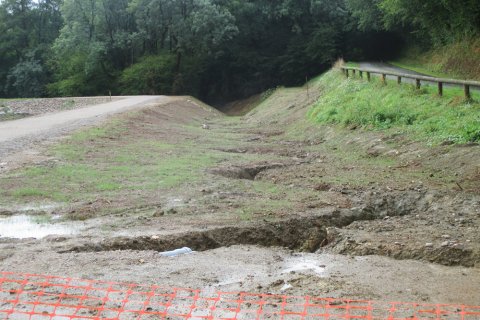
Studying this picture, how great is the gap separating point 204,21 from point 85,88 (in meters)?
14.9

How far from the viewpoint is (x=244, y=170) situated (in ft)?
47.3

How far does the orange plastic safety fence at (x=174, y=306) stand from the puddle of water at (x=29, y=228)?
245 centimetres

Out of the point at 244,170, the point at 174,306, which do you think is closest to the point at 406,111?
the point at 244,170

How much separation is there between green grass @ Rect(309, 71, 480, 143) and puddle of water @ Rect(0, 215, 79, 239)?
9381 millimetres

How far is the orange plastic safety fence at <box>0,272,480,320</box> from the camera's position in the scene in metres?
5.73

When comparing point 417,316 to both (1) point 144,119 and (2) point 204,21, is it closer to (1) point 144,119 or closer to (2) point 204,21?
(1) point 144,119

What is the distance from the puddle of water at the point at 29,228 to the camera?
8969 millimetres

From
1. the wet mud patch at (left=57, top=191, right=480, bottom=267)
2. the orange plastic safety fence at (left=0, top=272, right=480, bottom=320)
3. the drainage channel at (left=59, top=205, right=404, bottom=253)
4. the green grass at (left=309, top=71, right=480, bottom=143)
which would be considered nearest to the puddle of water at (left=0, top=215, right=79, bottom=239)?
the wet mud patch at (left=57, top=191, right=480, bottom=267)

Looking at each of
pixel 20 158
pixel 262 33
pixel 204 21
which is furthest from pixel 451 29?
pixel 262 33

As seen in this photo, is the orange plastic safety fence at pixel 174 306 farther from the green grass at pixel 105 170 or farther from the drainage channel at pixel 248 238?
the green grass at pixel 105 170

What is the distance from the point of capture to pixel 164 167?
14.3 meters

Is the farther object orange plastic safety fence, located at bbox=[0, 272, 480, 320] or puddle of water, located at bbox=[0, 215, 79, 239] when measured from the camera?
puddle of water, located at bbox=[0, 215, 79, 239]

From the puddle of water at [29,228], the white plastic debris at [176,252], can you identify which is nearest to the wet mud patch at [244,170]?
the puddle of water at [29,228]

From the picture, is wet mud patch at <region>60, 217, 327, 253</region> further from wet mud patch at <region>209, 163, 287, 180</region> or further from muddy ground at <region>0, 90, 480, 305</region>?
wet mud patch at <region>209, 163, 287, 180</region>
